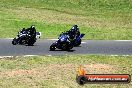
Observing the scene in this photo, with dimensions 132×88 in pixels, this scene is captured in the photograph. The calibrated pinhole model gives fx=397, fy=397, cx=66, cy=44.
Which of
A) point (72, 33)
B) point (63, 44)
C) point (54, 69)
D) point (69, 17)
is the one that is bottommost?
point (54, 69)

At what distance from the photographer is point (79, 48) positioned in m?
28.1

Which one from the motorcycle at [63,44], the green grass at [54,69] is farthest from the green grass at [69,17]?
the green grass at [54,69]

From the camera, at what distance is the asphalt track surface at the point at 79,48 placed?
2592 centimetres

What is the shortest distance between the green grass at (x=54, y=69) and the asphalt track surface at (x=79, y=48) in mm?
1904

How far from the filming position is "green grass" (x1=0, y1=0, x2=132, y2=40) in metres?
36.9

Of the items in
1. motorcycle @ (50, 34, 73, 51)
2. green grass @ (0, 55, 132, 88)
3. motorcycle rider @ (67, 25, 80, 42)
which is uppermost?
motorcycle rider @ (67, 25, 80, 42)

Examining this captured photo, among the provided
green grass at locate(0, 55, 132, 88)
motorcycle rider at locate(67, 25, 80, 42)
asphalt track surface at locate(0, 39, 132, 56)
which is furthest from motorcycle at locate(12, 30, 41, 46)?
green grass at locate(0, 55, 132, 88)

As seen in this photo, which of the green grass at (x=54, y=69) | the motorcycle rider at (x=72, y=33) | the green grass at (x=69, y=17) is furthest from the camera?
the green grass at (x=69, y=17)

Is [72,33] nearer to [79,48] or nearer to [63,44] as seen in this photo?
[63,44]

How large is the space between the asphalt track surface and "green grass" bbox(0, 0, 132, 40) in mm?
2909

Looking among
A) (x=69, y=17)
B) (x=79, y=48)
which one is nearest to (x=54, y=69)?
(x=79, y=48)

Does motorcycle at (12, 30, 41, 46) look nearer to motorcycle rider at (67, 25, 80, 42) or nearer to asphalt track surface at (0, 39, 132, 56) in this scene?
asphalt track surface at (0, 39, 132, 56)

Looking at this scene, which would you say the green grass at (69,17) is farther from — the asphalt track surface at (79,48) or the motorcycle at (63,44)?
the motorcycle at (63,44)

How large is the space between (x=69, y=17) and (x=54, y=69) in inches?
1068
